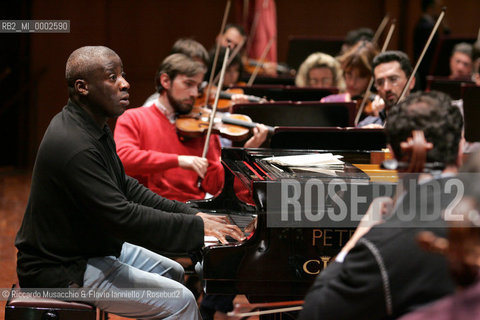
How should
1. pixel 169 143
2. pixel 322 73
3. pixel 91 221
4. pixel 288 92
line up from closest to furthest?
1. pixel 91 221
2. pixel 169 143
3. pixel 288 92
4. pixel 322 73

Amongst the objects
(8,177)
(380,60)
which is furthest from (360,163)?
(8,177)

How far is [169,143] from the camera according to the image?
3.37 metres

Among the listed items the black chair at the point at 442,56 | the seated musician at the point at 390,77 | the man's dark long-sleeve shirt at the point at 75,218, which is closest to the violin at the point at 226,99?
the seated musician at the point at 390,77

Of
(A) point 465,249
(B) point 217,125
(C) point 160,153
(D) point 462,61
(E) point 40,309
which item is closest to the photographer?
(A) point 465,249

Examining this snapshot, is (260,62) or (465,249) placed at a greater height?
(260,62)

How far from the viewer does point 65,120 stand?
7.10 ft

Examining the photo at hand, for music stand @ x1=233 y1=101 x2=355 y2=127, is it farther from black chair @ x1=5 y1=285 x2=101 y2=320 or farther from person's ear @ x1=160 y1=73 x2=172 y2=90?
black chair @ x1=5 y1=285 x2=101 y2=320

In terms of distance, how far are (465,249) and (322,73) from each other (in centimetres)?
380

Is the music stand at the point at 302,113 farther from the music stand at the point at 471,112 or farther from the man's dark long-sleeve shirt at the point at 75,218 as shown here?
the man's dark long-sleeve shirt at the point at 75,218

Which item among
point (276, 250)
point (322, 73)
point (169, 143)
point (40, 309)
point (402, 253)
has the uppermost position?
point (322, 73)

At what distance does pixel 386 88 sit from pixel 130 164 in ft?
4.87

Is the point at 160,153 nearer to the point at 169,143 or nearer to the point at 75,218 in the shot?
the point at 169,143

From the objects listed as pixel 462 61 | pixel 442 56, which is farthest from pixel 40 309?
pixel 442 56

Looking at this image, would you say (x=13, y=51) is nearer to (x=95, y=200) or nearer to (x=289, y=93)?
(x=289, y=93)
